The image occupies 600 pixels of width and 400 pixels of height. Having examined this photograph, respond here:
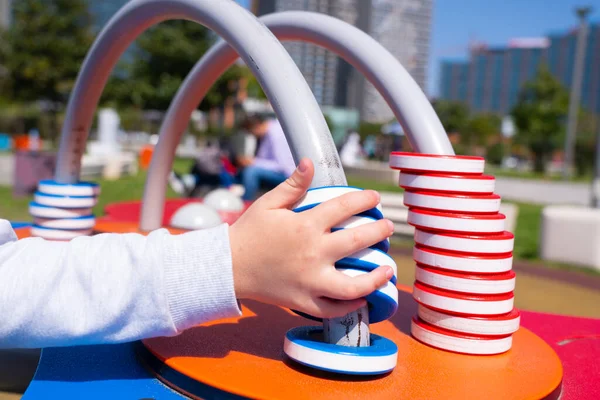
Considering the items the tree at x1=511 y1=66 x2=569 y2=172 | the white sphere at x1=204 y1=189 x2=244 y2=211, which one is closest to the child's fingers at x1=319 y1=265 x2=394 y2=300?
the white sphere at x1=204 y1=189 x2=244 y2=211

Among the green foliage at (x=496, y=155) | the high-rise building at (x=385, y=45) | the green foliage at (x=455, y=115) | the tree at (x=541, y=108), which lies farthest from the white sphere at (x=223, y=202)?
the high-rise building at (x=385, y=45)

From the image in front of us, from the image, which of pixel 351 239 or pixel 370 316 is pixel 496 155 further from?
pixel 351 239

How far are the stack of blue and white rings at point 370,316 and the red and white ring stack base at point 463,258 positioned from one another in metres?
0.29

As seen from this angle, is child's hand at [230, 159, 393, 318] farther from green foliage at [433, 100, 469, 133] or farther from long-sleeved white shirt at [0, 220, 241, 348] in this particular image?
green foliage at [433, 100, 469, 133]

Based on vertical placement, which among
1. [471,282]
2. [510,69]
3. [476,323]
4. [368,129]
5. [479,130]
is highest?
[510,69]

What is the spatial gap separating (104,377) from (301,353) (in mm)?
436

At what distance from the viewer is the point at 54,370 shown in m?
1.33

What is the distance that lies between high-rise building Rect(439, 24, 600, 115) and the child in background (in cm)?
11893

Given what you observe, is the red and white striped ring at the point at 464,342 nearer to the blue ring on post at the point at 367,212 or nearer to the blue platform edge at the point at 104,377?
the blue ring on post at the point at 367,212

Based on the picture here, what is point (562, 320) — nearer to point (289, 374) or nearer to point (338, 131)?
point (289, 374)

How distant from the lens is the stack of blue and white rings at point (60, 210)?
8.80 ft

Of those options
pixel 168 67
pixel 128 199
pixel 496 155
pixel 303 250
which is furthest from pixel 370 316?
pixel 496 155

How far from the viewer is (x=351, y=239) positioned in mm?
1112

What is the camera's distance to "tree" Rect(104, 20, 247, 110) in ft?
77.4
